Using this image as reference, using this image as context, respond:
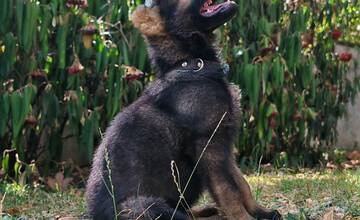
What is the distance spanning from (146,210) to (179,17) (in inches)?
48.4

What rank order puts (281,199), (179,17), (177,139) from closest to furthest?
1. (177,139)
2. (179,17)
3. (281,199)

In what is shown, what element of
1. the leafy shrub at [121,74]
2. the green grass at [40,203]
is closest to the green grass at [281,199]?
the green grass at [40,203]

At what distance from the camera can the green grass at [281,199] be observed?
15.0ft

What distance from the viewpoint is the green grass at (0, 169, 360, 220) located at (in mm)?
4559

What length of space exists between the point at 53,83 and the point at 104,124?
703 mm

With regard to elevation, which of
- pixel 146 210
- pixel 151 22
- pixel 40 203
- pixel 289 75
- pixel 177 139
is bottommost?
pixel 40 203

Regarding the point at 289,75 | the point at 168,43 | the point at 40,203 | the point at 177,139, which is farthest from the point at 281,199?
the point at 289,75

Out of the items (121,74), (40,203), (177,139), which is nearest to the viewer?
(177,139)

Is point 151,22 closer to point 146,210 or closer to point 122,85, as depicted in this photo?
point 146,210

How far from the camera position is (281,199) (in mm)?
5387

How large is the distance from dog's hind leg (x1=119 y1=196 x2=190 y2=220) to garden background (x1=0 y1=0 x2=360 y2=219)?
4.41 ft

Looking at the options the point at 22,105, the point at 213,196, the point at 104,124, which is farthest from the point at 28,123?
the point at 213,196

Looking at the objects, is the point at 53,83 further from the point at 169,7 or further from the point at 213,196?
the point at 213,196

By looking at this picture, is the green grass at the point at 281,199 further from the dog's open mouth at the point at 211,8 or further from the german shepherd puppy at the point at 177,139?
the dog's open mouth at the point at 211,8
